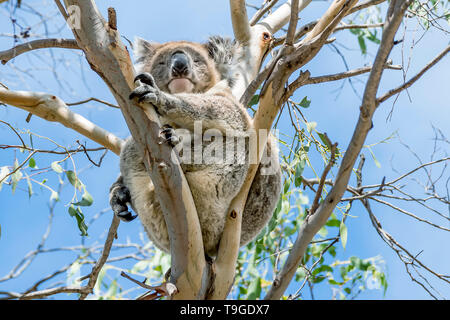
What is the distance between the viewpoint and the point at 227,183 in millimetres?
2688

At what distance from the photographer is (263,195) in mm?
→ 2994

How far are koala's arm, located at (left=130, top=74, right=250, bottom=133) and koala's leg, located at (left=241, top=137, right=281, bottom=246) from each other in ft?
0.94

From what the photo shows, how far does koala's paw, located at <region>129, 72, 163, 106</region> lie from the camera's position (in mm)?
2174

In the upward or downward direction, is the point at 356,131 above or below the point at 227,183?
below

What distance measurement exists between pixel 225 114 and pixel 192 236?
2.31 feet

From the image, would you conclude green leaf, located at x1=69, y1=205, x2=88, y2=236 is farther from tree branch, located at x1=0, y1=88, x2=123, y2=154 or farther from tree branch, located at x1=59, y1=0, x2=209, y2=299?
tree branch, located at x1=59, y1=0, x2=209, y2=299

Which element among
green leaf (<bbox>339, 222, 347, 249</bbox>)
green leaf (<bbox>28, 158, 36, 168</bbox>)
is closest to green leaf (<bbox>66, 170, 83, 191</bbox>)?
green leaf (<bbox>28, 158, 36, 168</bbox>)

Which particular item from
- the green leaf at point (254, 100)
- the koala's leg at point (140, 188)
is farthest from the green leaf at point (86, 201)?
the green leaf at point (254, 100)

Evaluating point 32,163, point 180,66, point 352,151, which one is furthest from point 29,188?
point 352,151

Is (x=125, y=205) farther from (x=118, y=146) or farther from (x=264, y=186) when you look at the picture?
(x=264, y=186)

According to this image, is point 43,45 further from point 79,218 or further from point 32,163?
point 79,218
